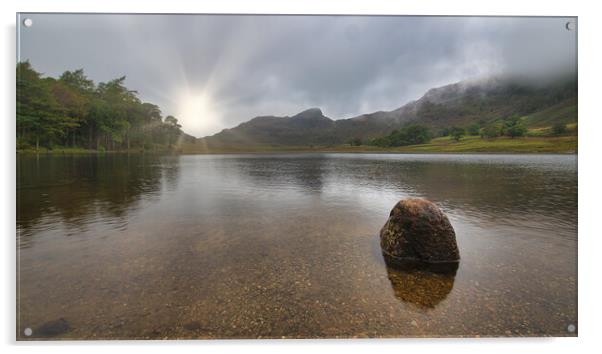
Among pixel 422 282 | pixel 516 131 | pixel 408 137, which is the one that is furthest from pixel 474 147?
pixel 422 282

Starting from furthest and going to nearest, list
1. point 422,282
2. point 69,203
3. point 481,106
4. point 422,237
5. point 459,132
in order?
point 459,132 → point 481,106 → point 69,203 → point 422,237 → point 422,282

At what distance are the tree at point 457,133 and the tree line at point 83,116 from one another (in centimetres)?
6174

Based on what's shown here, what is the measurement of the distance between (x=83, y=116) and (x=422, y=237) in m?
45.4

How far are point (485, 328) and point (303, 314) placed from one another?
306 cm

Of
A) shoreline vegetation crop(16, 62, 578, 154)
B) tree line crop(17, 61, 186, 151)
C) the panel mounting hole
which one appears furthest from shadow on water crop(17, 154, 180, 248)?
the panel mounting hole

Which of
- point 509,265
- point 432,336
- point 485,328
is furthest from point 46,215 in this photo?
point 509,265

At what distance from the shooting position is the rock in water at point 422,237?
6.54 metres

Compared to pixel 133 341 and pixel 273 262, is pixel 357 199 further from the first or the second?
pixel 133 341

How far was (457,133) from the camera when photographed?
62.1 meters

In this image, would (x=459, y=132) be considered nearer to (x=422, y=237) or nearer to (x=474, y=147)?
(x=474, y=147)

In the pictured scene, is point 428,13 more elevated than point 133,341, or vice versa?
point 428,13

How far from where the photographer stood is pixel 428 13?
6188mm

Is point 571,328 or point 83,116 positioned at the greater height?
point 83,116

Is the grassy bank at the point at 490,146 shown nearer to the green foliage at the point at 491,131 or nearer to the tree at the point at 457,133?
the green foliage at the point at 491,131
